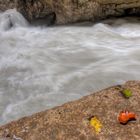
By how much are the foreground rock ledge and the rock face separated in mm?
5463

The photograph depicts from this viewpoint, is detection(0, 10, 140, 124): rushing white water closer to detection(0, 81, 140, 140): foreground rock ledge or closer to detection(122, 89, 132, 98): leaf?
detection(0, 81, 140, 140): foreground rock ledge

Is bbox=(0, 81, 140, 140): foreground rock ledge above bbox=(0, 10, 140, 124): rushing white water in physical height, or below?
above

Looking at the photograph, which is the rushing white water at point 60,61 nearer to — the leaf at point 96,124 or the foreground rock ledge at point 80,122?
the foreground rock ledge at point 80,122

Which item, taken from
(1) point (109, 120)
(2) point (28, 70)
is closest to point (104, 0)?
(2) point (28, 70)

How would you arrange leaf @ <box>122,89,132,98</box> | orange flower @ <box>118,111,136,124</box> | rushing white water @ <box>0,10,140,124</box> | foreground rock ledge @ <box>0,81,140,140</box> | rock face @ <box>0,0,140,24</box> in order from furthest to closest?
1. rock face @ <box>0,0,140,24</box>
2. rushing white water @ <box>0,10,140,124</box>
3. leaf @ <box>122,89,132,98</box>
4. orange flower @ <box>118,111,136,124</box>
5. foreground rock ledge @ <box>0,81,140,140</box>

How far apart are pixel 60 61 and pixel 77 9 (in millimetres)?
3283

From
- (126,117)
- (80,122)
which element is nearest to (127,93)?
(126,117)

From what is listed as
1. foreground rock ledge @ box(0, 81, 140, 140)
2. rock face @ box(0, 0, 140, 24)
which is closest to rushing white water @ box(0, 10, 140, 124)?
rock face @ box(0, 0, 140, 24)

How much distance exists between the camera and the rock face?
960 cm

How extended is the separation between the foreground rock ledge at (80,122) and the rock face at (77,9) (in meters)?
5.46

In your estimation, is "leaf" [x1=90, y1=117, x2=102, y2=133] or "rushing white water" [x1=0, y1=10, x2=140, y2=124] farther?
"rushing white water" [x1=0, y1=10, x2=140, y2=124]

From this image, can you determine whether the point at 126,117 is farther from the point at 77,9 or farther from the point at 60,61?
the point at 77,9

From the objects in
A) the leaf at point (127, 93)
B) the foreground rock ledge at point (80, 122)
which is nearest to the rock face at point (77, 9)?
the leaf at point (127, 93)

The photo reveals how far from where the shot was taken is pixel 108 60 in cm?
687
